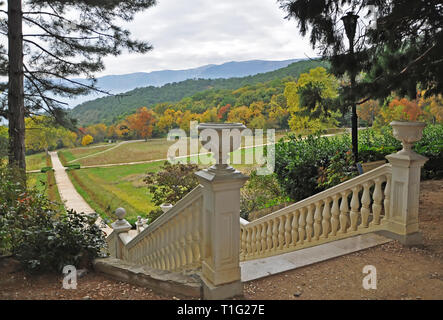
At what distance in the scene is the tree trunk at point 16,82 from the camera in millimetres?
6805

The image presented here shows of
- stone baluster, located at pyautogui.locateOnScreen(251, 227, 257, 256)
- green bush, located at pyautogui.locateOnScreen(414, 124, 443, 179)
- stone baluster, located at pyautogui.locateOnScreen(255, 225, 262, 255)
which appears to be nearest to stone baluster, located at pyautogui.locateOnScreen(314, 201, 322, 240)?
stone baluster, located at pyautogui.locateOnScreen(255, 225, 262, 255)

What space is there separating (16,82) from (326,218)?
7.03 m

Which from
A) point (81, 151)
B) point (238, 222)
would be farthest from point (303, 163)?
point (81, 151)

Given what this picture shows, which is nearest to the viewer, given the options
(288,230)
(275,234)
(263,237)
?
(288,230)

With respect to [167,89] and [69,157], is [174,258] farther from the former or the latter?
[69,157]

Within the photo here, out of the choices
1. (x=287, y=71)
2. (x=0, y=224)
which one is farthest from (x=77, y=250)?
(x=287, y=71)

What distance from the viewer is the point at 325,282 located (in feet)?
8.87

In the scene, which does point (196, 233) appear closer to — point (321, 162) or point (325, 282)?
point (325, 282)

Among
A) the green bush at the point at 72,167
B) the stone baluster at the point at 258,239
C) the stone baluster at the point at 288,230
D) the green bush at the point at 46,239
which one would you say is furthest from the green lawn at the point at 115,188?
the green bush at the point at 46,239

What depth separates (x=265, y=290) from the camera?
2.56m

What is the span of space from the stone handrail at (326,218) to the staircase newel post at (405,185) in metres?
0.10

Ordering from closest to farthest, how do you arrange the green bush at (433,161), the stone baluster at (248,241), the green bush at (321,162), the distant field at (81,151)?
the stone baluster at (248,241), the green bush at (321,162), the green bush at (433,161), the distant field at (81,151)

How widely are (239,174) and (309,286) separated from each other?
1.22m
